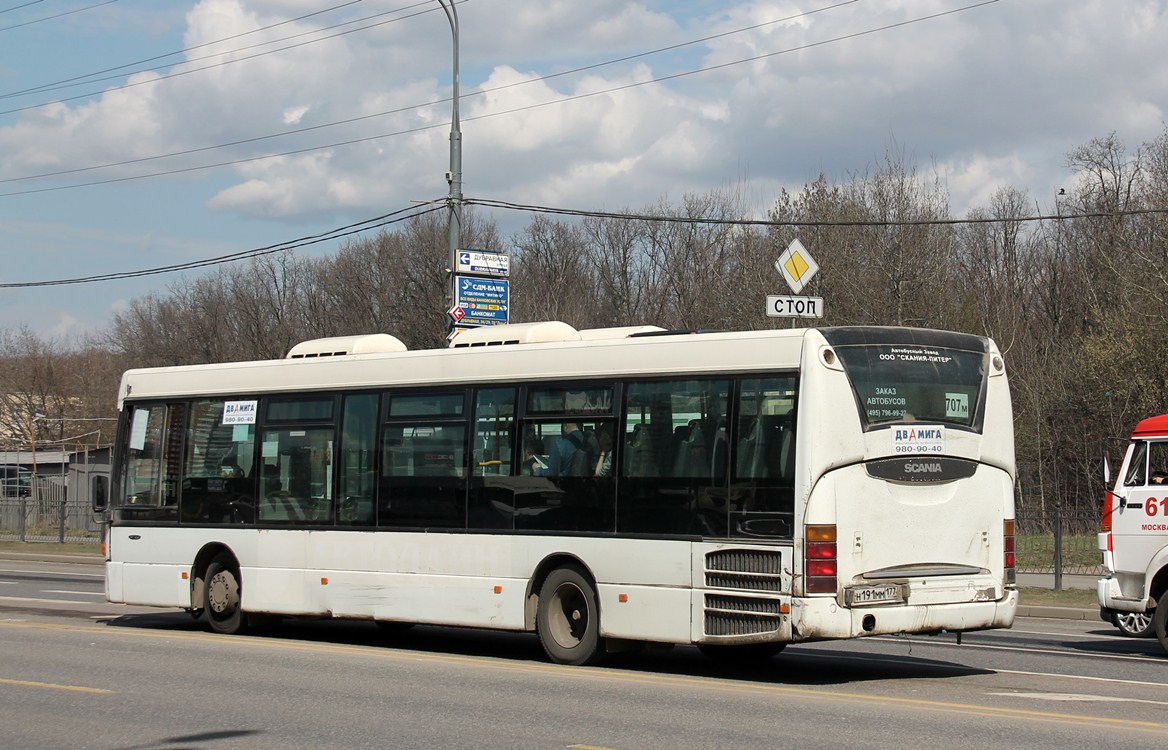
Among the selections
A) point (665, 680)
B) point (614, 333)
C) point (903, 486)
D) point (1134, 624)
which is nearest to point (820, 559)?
point (903, 486)

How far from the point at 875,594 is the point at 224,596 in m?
8.16

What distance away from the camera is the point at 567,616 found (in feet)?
42.2

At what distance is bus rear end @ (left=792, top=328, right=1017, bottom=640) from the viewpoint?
1098cm

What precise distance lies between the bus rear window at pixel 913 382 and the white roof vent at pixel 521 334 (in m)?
3.17

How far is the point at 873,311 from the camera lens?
4400cm

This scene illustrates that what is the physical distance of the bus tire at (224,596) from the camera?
1596 cm

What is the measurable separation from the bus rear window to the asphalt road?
2.19 metres

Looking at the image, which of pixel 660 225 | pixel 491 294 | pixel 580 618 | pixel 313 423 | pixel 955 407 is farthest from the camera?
pixel 660 225

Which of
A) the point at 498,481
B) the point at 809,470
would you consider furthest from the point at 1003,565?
the point at 498,481

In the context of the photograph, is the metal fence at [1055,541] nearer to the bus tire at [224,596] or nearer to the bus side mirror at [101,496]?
the bus tire at [224,596]

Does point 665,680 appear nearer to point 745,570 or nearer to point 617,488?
point 745,570

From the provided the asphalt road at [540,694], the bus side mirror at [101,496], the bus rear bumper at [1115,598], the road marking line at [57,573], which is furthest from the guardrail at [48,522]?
the bus rear bumper at [1115,598]

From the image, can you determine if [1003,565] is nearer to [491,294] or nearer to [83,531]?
[491,294]

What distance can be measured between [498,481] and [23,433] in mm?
75419
